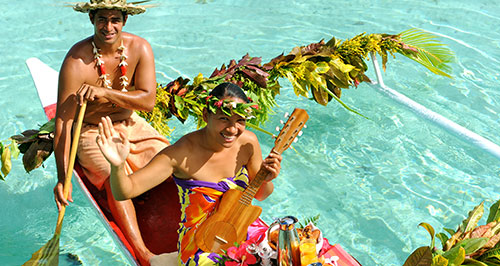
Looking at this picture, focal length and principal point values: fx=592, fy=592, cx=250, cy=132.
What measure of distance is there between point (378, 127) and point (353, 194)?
3.34 ft

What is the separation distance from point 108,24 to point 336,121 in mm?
2881

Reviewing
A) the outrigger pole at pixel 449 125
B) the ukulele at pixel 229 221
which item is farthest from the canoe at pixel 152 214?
the outrigger pole at pixel 449 125

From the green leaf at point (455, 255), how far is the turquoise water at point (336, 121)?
5.40 feet

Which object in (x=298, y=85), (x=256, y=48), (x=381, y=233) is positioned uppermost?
(x=298, y=85)

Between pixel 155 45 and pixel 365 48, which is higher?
pixel 365 48

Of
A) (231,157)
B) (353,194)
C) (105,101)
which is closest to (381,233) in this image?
(353,194)

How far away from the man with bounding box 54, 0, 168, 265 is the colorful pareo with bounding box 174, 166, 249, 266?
358 mm

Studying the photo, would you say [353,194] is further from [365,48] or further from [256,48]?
[256,48]

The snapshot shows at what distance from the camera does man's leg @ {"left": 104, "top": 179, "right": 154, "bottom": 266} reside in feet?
10.0

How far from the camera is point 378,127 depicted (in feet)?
17.6

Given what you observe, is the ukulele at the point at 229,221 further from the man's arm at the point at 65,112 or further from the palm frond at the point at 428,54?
the palm frond at the point at 428,54

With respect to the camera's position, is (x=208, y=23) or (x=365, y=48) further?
(x=208, y=23)

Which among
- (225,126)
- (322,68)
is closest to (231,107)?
(225,126)

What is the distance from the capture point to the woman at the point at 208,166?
251 centimetres
